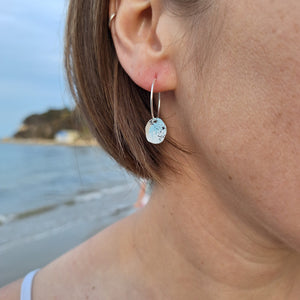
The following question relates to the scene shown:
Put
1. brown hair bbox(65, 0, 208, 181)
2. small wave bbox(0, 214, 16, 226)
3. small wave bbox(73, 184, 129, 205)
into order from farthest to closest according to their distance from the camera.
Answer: small wave bbox(73, 184, 129, 205)
small wave bbox(0, 214, 16, 226)
brown hair bbox(65, 0, 208, 181)

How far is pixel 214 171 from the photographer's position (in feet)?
2.93

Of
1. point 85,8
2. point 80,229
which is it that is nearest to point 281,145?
point 85,8

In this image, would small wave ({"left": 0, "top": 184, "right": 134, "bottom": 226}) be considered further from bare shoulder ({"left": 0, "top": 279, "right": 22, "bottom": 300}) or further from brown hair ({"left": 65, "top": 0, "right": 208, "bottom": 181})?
brown hair ({"left": 65, "top": 0, "right": 208, "bottom": 181})

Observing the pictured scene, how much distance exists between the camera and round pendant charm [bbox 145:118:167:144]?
966 mm

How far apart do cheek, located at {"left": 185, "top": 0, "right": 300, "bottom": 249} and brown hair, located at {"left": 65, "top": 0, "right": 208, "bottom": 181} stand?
25 cm

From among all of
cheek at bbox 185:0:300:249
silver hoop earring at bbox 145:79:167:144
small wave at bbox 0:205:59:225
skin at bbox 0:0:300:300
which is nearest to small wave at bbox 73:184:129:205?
small wave at bbox 0:205:59:225

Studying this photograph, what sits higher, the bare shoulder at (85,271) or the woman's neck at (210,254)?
the woman's neck at (210,254)

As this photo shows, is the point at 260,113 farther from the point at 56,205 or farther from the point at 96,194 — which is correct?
the point at 96,194

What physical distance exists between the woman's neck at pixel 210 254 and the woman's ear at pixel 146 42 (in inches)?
14.1

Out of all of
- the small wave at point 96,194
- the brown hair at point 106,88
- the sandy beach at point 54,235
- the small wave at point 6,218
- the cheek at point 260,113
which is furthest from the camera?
the small wave at point 96,194

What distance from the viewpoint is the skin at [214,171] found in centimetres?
71

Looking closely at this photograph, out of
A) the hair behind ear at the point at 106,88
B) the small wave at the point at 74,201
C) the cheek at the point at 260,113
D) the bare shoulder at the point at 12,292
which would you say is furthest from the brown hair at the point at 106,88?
the small wave at the point at 74,201

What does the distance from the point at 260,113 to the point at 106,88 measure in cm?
56

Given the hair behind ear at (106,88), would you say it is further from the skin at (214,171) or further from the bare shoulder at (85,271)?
the bare shoulder at (85,271)
